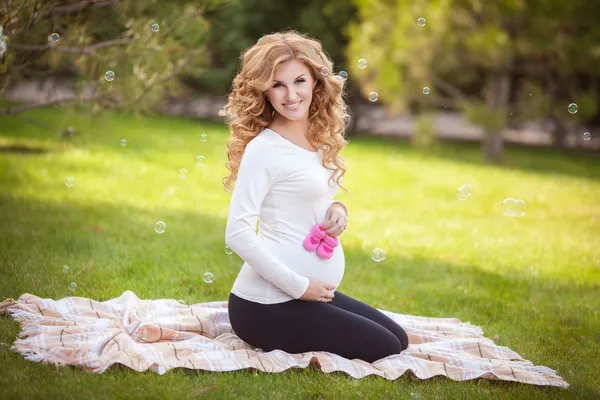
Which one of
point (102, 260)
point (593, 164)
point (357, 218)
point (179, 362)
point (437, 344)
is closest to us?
point (179, 362)

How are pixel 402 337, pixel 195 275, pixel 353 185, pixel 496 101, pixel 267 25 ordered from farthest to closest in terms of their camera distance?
pixel 267 25 → pixel 496 101 → pixel 353 185 → pixel 195 275 → pixel 402 337

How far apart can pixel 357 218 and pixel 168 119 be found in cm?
996

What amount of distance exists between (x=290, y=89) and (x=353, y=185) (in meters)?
6.43

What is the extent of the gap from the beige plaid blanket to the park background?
0.08 meters

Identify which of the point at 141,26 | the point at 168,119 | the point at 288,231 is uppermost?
the point at 141,26

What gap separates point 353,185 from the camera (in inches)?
388

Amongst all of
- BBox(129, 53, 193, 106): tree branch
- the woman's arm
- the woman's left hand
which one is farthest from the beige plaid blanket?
BBox(129, 53, 193, 106): tree branch

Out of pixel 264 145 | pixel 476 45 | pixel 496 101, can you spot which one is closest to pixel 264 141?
pixel 264 145

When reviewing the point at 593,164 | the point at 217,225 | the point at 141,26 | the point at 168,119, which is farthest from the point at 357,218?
the point at 168,119

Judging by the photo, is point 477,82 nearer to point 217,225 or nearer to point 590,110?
point 590,110

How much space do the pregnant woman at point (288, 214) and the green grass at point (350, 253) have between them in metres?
0.21

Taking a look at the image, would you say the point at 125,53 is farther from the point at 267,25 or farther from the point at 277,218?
the point at 267,25

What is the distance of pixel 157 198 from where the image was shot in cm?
809

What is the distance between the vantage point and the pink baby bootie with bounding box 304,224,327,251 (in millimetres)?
3447
